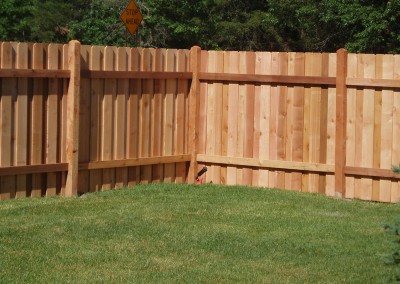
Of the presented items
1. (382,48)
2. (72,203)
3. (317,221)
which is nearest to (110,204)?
(72,203)

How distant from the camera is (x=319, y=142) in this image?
43.3 feet

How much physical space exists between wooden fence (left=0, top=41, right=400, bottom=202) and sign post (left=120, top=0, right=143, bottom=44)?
24.2ft

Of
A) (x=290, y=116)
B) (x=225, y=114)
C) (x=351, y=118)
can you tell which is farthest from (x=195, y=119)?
(x=351, y=118)

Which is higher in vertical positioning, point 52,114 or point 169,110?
point 169,110

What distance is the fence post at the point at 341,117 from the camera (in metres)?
12.8

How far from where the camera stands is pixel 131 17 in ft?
70.1

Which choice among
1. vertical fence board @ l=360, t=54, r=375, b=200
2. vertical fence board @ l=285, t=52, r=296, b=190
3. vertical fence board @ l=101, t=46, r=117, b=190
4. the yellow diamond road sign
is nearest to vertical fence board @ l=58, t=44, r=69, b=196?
vertical fence board @ l=101, t=46, r=117, b=190

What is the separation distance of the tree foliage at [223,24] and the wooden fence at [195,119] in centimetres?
1259

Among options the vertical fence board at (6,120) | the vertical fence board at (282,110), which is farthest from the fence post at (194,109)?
the vertical fence board at (6,120)

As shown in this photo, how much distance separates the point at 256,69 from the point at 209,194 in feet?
7.69

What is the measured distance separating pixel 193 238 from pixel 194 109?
504 centimetres

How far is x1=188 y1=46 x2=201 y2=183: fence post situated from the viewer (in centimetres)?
1420

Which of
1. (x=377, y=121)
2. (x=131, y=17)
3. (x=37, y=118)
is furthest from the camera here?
(x=131, y=17)

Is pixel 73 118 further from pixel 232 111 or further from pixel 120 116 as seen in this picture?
pixel 232 111
